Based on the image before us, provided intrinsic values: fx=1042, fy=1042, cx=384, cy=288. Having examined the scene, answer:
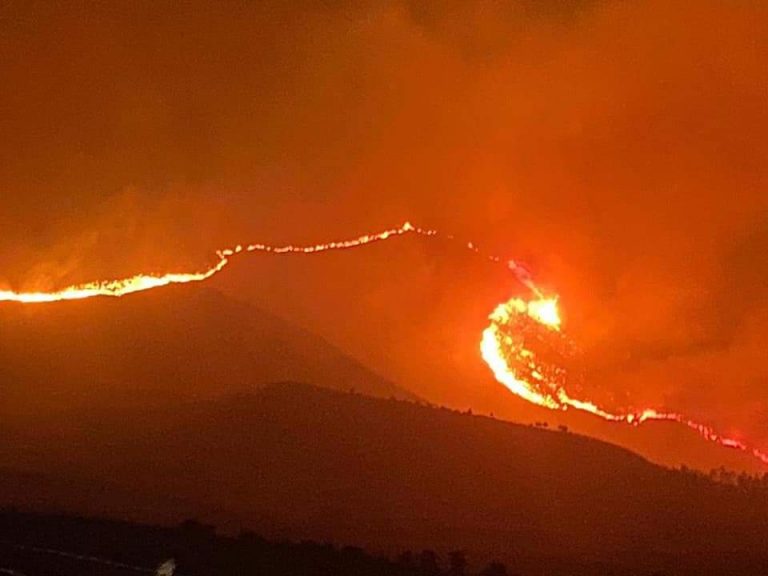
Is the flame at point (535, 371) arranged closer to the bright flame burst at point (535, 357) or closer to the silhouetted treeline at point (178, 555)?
the bright flame burst at point (535, 357)

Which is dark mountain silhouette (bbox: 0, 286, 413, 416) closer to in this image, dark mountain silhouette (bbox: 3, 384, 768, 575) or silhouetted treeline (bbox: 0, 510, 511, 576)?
dark mountain silhouette (bbox: 3, 384, 768, 575)

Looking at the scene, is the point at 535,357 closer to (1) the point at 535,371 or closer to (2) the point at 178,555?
(1) the point at 535,371

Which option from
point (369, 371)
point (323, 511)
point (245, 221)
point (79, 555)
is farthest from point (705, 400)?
→ point (79, 555)

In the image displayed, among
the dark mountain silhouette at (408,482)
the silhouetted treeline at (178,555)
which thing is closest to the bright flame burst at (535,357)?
the dark mountain silhouette at (408,482)

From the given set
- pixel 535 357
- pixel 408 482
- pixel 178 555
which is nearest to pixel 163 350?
pixel 408 482

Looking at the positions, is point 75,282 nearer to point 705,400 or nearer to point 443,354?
point 443,354

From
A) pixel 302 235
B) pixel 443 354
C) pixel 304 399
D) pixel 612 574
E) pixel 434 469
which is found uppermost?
pixel 302 235

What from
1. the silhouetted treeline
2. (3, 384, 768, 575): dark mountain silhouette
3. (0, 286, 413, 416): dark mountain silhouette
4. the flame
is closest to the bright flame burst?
the flame
